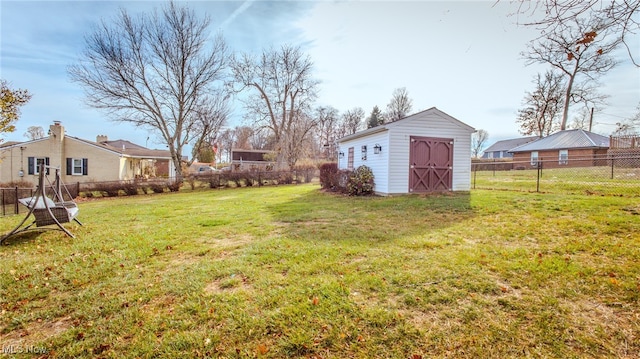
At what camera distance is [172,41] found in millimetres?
18531

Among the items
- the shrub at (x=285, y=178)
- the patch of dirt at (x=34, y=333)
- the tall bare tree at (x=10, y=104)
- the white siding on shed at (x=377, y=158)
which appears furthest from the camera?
the shrub at (x=285, y=178)

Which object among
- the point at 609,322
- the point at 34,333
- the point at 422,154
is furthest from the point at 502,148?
the point at 34,333

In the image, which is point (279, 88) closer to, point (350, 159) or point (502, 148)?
point (350, 159)

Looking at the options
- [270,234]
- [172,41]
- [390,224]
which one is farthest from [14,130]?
[172,41]

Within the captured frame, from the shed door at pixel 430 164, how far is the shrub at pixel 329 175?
3600 millimetres

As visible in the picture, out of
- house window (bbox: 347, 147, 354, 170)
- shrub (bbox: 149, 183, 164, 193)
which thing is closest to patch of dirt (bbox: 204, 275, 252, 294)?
house window (bbox: 347, 147, 354, 170)

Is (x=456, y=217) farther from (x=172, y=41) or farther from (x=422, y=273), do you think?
(x=172, y=41)

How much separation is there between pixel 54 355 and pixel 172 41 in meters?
21.5

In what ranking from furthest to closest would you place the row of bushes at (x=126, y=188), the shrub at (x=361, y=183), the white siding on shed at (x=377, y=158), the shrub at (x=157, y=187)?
the shrub at (x=157, y=187) → the row of bushes at (x=126, y=188) → the shrub at (x=361, y=183) → the white siding on shed at (x=377, y=158)

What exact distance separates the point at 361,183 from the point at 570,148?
73.7 ft

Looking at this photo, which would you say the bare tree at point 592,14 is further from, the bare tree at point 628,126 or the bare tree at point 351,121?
the bare tree at point 351,121

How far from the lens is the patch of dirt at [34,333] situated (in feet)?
6.73

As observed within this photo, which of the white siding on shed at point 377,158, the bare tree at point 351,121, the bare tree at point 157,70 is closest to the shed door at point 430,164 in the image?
the white siding on shed at point 377,158

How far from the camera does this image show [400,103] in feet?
121
